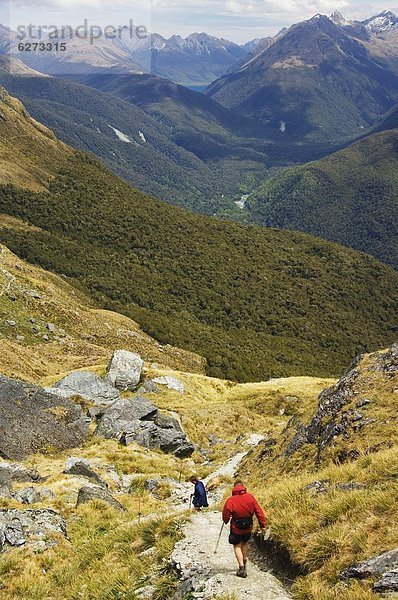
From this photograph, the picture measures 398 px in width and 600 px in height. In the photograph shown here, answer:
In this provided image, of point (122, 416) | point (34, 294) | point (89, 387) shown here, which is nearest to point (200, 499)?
point (122, 416)

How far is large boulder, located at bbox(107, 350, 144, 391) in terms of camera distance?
50.0 m

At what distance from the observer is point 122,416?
1545 inches

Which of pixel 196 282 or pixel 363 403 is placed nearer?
pixel 363 403

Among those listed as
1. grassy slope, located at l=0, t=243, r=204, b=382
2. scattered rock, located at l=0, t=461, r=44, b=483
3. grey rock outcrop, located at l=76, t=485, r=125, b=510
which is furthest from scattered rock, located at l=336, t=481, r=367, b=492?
grassy slope, located at l=0, t=243, r=204, b=382

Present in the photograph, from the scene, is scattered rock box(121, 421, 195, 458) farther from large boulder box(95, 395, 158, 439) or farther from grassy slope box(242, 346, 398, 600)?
grassy slope box(242, 346, 398, 600)

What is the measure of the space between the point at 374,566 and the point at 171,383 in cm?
4367

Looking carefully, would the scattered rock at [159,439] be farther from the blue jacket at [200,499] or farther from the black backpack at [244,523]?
the black backpack at [244,523]

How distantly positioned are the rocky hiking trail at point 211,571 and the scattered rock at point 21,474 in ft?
44.5

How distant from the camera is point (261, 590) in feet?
38.5

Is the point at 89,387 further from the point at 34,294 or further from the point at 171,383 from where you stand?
the point at 34,294

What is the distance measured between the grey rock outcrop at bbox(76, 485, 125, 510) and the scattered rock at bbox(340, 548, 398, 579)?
14033mm

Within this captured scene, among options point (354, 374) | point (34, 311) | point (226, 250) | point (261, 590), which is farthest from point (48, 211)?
point (261, 590)

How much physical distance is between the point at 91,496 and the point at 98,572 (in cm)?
800

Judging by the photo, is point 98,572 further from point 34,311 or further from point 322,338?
point 322,338
